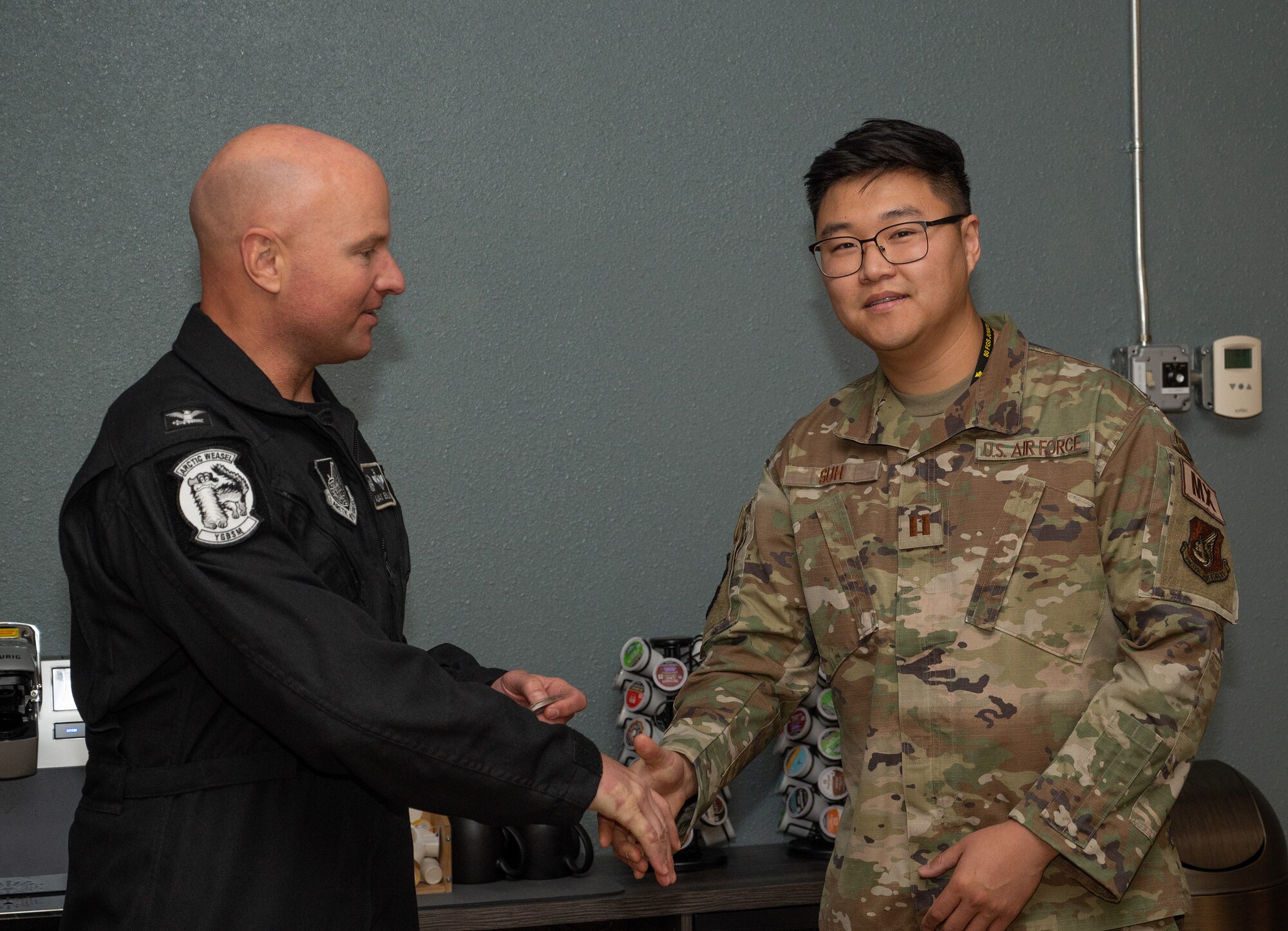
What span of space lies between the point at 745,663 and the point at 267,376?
843 mm

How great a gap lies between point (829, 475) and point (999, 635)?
366mm

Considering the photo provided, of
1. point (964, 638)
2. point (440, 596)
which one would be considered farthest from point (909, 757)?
point (440, 596)

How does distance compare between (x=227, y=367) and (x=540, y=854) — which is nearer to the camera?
(x=227, y=367)

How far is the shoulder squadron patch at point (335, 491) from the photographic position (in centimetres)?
153

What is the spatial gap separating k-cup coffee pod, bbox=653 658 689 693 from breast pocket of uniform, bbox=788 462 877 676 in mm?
592

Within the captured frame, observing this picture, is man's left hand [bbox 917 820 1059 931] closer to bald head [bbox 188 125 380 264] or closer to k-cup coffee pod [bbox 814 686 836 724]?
k-cup coffee pod [bbox 814 686 836 724]

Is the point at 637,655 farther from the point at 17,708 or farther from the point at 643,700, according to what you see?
the point at 17,708

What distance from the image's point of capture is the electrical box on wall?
2852 millimetres

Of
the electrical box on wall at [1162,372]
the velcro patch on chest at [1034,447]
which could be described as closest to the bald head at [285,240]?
the velcro patch on chest at [1034,447]

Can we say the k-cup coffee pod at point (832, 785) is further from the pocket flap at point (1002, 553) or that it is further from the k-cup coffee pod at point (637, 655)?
the pocket flap at point (1002, 553)

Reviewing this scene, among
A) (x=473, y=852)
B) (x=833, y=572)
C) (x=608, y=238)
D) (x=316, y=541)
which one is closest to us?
(x=316, y=541)

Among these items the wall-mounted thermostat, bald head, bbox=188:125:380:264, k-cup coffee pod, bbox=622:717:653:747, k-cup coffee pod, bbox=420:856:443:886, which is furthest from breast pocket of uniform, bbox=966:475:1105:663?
the wall-mounted thermostat

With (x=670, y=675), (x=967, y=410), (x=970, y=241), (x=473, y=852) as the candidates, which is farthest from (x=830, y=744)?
(x=970, y=241)

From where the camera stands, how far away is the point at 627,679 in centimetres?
254
